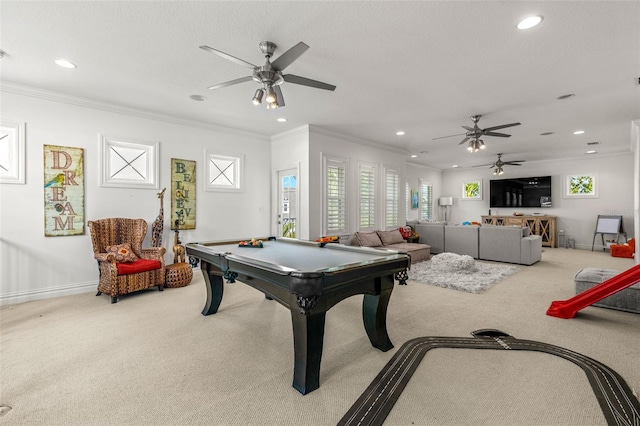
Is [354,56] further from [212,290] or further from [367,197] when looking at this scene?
[367,197]

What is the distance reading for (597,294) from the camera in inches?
122

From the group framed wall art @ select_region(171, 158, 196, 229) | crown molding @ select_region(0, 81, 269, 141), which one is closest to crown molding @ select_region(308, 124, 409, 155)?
crown molding @ select_region(0, 81, 269, 141)

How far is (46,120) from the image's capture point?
154 inches

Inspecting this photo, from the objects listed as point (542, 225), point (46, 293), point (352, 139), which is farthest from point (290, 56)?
point (542, 225)

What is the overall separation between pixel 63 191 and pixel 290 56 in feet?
12.3

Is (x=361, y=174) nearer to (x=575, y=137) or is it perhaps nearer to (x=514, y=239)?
(x=514, y=239)

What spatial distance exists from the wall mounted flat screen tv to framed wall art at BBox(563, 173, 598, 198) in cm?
44

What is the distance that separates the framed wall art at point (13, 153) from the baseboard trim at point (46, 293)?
142 centimetres

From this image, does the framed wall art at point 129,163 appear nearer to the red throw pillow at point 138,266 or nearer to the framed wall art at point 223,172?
the framed wall art at point 223,172

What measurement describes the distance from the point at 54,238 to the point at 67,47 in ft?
8.33

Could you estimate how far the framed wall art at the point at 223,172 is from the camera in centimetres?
536

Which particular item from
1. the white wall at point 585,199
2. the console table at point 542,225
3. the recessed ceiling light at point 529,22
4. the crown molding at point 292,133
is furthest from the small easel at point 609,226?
the crown molding at point 292,133

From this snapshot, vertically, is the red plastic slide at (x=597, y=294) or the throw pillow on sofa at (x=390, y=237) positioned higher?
the throw pillow on sofa at (x=390, y=237)

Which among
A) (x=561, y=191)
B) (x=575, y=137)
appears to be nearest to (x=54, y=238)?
(x=575, y=137)
